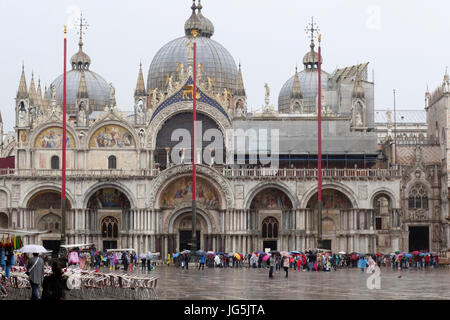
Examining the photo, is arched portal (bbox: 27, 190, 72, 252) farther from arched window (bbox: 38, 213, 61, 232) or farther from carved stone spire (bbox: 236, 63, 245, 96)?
carved stone spire (bbox: 236, 63, 245, 96)

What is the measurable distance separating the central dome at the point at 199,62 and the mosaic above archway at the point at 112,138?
440 inches

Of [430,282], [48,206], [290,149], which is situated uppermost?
[290,149]

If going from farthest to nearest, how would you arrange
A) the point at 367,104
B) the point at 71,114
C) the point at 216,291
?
the point at 71,114 < the point at 367,104 < the point at 216,291

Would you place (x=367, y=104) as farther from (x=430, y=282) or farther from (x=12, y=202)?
(x=430, y=282)

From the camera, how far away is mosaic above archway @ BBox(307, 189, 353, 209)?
70938mm

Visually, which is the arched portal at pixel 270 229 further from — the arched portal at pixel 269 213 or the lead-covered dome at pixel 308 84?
the lead-covered dome at pixel 308 84

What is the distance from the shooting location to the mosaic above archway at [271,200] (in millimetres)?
71250

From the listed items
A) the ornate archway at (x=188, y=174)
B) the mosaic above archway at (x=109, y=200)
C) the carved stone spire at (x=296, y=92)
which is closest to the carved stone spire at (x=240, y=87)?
the carved stone spire at (x=296, y=92)

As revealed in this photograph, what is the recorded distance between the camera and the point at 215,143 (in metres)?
73.4

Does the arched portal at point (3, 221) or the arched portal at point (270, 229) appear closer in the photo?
the arched portal at point (3, 221)

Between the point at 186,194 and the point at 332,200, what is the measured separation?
11.4 metres
